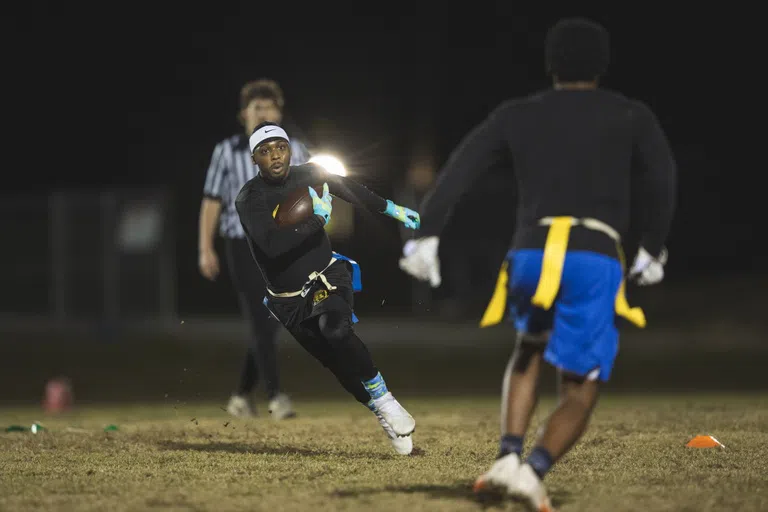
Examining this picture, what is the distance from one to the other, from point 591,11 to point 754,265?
774cm

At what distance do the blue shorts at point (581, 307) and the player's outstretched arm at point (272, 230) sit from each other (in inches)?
83.5

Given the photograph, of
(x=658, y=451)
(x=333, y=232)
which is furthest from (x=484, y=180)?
(x=658, y=451)

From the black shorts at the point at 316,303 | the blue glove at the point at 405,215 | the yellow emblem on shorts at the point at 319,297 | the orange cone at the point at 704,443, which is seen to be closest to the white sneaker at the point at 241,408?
the black shorts at the point at 316,303

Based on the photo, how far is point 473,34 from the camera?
33.4 m

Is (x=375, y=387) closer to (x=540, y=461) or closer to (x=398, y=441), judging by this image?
(x=398, y=441)

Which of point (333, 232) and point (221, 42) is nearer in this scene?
point (333, 232)

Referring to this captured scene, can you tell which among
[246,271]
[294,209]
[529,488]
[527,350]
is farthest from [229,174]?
[529,488]

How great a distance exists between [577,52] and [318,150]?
13.7 meters

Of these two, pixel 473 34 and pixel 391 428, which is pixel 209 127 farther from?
pixel 391 428

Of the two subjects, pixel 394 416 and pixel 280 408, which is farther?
pixel 280 408

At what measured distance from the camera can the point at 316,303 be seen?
6.77 metres

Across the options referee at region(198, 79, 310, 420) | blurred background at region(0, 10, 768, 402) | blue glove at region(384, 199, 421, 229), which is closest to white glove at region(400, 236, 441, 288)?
blue glove at region(384, 199, 421, 229)

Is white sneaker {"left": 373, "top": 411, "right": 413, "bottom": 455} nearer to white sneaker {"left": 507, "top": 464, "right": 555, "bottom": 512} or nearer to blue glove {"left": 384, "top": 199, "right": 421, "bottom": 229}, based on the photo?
blue glove {"left": 384, "top": 199, "right": 421, "bottom": 229}

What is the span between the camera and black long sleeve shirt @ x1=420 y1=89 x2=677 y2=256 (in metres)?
4.90
